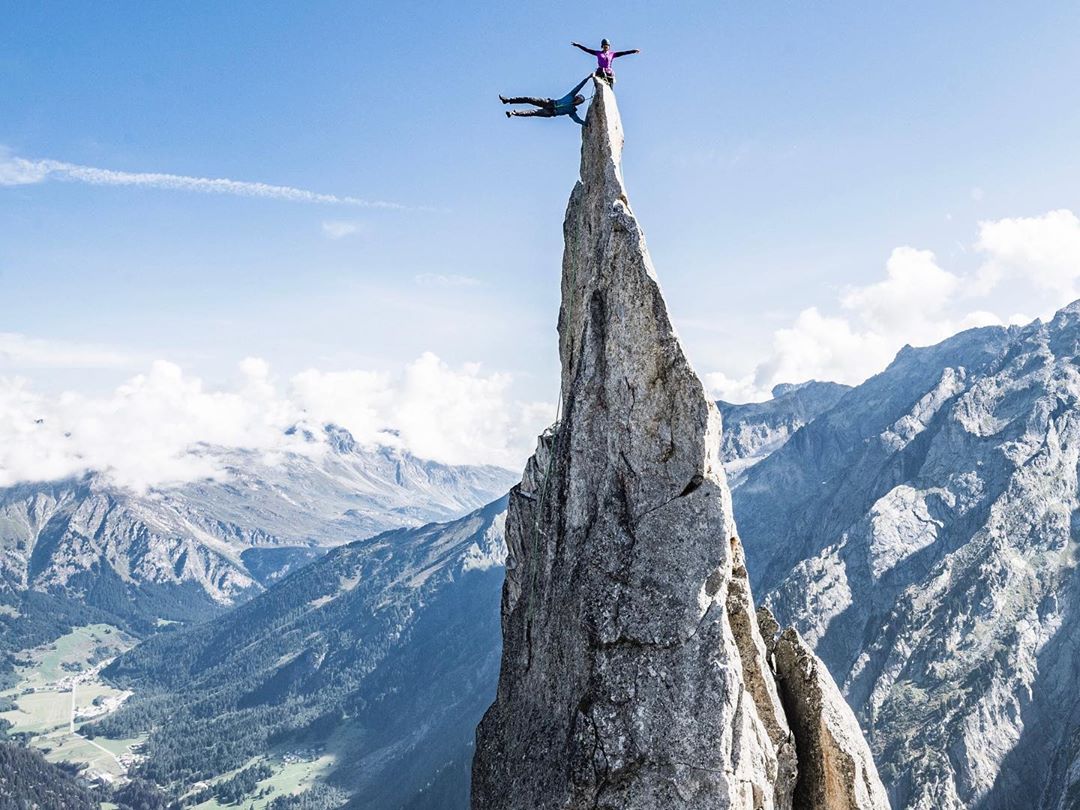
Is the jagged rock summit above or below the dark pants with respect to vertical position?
below

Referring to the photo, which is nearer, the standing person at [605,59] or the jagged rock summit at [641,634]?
the jagged rock summit at [641,634]

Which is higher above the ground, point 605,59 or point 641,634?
point 605,59

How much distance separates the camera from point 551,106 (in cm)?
3375

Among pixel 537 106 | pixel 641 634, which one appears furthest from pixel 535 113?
pixel 641 634

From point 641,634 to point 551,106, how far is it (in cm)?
2246

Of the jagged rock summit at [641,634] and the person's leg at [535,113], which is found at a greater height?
the person's leg at [535,113]

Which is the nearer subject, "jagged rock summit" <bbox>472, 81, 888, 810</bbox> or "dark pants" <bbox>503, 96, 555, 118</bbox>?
"jagged rock summit" <bbox>472, 81, 888, 810</bbox>

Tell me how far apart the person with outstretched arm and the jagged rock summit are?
14.4ft

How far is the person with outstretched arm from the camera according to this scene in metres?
33.2

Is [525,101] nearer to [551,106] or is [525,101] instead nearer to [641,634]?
[551,106]

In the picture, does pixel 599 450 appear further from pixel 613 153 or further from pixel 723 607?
pixel 613 153

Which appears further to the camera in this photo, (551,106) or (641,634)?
(551,106)

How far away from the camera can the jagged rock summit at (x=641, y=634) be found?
2292 centimetres

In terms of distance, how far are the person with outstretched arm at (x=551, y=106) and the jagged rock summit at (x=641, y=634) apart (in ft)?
14.4
